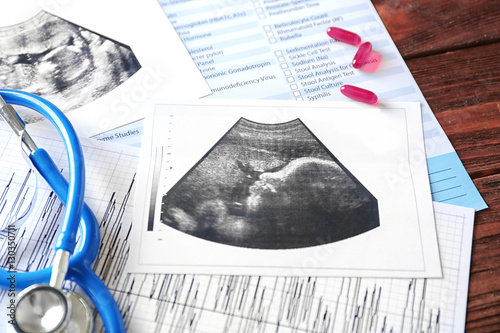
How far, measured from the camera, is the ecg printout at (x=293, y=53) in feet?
2.06

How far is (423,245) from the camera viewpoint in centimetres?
54

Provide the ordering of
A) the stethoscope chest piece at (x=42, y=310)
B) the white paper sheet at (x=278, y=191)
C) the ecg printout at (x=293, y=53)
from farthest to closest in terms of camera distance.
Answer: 1. the ecg printout at (x=293, y=53)
2. the white paper sheet at (x=278, y=191)
3. the stethoscope chest piece at (x=42, y=310)

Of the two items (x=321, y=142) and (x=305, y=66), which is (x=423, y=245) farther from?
(x=305, y=66)

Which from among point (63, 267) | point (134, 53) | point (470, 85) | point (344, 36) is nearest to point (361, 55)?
point (344, 36)

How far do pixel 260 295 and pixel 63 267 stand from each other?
0.19 meters

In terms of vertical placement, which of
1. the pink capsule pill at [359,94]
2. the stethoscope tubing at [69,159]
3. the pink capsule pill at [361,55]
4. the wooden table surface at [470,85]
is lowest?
the wooden table surface at [470,85]

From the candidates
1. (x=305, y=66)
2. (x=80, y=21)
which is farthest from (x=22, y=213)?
(x=305, y=66)

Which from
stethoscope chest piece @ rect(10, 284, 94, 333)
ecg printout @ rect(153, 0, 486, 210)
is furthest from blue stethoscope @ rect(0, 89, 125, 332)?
ecg printout @ rect(153, 0, 486, 210)

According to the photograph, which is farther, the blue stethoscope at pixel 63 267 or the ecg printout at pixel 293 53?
the ecg printout at pixel 293 53

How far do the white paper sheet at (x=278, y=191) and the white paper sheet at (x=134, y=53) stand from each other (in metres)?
0.03

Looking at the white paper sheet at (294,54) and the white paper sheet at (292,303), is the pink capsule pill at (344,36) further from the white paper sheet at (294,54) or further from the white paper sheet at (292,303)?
the white paper sheet at (292,303)

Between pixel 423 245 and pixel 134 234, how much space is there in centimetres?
31

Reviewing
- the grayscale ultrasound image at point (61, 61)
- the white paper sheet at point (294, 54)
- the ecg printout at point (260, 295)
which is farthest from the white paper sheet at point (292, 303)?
the grayscale ultrasound image at point (61, 61)

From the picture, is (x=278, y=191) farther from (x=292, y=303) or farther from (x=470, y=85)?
(x=470, y=85)
